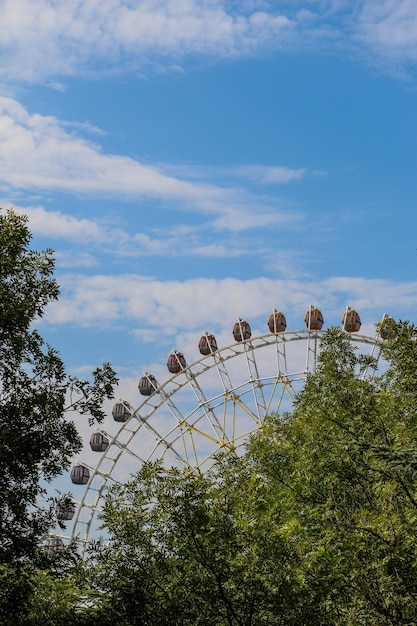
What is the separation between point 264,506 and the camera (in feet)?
62.6

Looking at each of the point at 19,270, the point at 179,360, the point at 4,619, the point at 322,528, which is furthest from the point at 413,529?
the point at 179,360

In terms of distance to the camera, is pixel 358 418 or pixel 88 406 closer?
pixel 88 406

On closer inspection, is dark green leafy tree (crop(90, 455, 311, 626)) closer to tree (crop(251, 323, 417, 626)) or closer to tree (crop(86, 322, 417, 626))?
tree (crop(86, 322, 417, 626))

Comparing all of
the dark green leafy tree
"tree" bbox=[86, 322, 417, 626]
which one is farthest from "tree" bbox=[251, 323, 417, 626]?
the dark green leafy tree

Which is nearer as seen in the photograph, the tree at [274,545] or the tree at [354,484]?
the tree at [274,545]

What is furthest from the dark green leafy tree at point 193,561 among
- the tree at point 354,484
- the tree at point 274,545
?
the tree at point 354,484

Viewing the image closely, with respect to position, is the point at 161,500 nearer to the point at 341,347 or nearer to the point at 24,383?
the point at 24,383

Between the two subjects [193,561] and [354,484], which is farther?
[354,484]

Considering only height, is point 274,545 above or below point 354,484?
below

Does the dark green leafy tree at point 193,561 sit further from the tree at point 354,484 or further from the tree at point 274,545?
the tree at point 354,484

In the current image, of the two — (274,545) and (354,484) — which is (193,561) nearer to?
(274,545)

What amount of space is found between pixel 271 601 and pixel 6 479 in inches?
209

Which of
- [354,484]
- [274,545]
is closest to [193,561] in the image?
[274,545]

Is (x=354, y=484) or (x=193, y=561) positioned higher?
(x=354, y=484)
